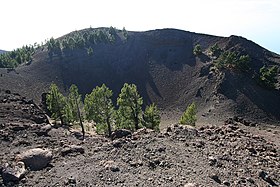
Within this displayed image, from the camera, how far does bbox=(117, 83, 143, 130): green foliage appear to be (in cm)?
6050

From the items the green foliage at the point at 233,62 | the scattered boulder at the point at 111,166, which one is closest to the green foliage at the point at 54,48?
the green foliage at the point at 233,62

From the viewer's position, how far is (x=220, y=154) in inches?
1350

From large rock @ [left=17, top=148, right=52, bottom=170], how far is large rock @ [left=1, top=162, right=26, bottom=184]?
1.43 m

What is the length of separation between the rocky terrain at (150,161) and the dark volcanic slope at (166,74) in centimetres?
5372

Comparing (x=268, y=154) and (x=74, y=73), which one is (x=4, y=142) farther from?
(x=74, y=73)

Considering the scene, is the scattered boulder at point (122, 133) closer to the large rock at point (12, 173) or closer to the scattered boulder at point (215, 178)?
the large rock at point (12, 173)

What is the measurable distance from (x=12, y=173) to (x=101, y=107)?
3297cm

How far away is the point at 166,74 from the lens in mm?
132750

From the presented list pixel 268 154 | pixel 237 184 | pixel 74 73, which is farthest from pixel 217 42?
pixel 237 184

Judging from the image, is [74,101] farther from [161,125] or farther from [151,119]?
[161,125]

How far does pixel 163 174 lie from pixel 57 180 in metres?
10.8

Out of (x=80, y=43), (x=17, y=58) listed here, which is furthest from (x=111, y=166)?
(x=17, y=58)

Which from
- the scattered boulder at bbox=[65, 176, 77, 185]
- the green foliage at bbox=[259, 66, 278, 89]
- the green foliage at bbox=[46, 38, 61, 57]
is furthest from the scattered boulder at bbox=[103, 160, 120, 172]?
the green foliage at bbox=[46, 38, 61, 57]

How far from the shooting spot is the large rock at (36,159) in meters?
30.9
